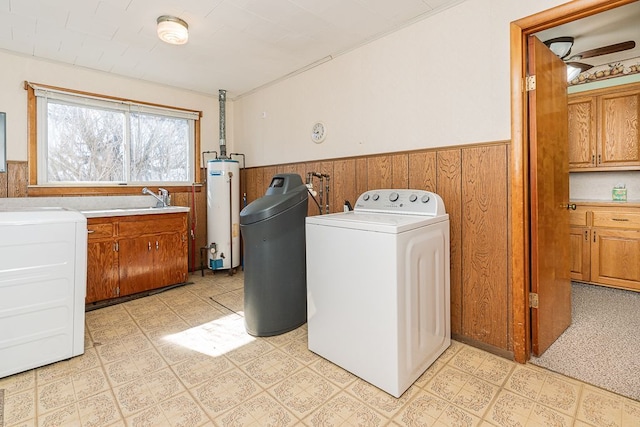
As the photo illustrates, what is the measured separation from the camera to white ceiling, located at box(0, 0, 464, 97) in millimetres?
2248

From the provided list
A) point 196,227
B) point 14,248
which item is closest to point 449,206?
point 14,248

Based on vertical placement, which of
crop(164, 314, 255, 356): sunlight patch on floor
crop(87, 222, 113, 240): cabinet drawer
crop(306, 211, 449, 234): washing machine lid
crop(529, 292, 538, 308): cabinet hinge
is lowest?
crop(164, 314, 255, 356): sunlight patch on floor

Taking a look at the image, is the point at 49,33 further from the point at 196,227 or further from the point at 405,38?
the point at 405,38

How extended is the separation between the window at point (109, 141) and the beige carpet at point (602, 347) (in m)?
4.12

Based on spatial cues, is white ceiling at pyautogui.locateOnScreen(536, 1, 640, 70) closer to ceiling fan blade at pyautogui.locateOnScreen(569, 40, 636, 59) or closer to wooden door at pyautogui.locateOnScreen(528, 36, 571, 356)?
ceiling fan blade at pyautogui.locateOnScreen(569, 40, 636, 59)

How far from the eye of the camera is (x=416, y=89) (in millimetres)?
2404

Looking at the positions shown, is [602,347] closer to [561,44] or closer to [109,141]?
[561,44]

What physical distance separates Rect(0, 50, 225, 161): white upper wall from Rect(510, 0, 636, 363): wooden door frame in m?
3.63

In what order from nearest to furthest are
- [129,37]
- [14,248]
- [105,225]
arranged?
[14,248], [129,37], [105,225]

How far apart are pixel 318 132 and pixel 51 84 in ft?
→ 8.81

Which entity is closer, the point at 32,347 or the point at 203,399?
the point at 203,399

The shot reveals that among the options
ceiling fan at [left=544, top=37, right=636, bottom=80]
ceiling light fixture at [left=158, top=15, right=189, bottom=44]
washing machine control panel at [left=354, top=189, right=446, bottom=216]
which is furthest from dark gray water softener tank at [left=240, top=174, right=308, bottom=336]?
ceiling fan at [left=544, top=37, right=636, bottom=80]

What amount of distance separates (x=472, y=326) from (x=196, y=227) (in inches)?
135

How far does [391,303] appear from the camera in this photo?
163 centimetres
